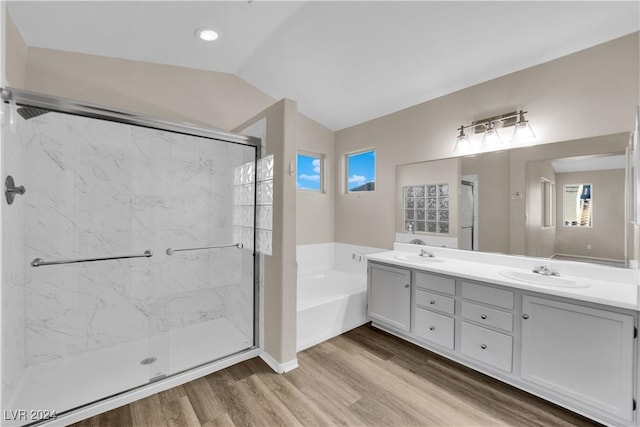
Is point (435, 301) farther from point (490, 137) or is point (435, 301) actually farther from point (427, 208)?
point (490, 137)

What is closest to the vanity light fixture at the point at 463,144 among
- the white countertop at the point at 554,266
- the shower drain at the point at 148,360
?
the white countertop at the point at 554,266

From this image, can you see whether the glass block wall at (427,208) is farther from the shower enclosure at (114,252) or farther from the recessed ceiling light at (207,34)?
the recessed ceiling light at (207,34)

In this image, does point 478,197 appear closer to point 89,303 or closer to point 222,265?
point 222,265

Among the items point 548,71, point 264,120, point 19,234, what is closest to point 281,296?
point 264,120

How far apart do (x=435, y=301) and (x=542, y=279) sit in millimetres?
817

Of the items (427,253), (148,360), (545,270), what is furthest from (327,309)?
(545,270)

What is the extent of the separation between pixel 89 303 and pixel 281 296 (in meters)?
1.65

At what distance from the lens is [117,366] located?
2178 millimetres

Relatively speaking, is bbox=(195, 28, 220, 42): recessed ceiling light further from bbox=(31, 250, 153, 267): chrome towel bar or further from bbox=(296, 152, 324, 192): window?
bbox=(31, 250, 153, 267): chrome towel bar

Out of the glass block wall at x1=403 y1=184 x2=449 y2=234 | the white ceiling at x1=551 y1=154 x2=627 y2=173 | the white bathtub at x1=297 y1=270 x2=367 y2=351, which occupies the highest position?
the white ceiling at x1=551 y1=154 x2=627 y2=173

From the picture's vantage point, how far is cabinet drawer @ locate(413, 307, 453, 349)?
2.38 meters

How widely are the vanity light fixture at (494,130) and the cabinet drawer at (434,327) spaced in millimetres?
1665

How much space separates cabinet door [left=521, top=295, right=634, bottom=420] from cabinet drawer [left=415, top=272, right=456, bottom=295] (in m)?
0.51

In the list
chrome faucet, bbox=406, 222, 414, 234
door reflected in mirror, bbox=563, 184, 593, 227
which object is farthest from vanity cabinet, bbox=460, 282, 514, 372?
chrome faucet, bbox=406, 222, 414, 234
